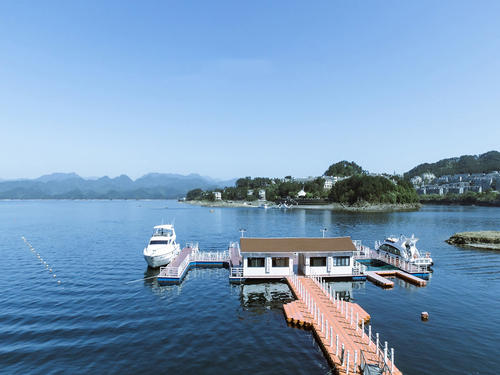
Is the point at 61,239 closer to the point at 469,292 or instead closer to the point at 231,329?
the point at 231,329

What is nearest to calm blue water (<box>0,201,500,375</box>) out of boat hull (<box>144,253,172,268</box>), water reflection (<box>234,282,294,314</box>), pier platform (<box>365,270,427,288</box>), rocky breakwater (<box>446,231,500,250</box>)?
water reflection (<box>234,282,294,314</box>)

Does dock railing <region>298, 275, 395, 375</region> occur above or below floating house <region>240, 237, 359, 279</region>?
below

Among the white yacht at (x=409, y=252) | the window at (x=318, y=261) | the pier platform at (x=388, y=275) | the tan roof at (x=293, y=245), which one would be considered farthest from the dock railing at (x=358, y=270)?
the white yacht at (x=409, y=252)

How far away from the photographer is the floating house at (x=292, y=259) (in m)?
40.0

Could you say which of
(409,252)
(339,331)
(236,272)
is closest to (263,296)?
(236,272)

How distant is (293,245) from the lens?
4078cm

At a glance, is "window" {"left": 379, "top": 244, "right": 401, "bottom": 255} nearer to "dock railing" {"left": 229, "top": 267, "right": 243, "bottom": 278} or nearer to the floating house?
the floating house

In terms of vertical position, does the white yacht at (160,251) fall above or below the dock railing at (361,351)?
above

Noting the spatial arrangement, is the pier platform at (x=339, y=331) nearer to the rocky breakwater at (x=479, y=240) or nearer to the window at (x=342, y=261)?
the window at (x=342, y=261)

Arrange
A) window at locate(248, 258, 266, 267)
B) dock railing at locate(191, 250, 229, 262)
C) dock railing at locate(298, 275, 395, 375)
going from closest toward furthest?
dock railing at locate(298, 275, 395, 375) < window at locate(248, 258, 266, 267) < dock railing at locate(191, 250, 229, 262)

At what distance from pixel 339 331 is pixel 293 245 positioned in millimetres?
16823

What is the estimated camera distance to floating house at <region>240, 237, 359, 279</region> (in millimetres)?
40031

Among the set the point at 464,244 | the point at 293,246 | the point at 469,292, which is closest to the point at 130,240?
the point at 293,246

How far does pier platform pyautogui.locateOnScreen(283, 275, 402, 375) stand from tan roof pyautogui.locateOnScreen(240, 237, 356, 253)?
4846mm
